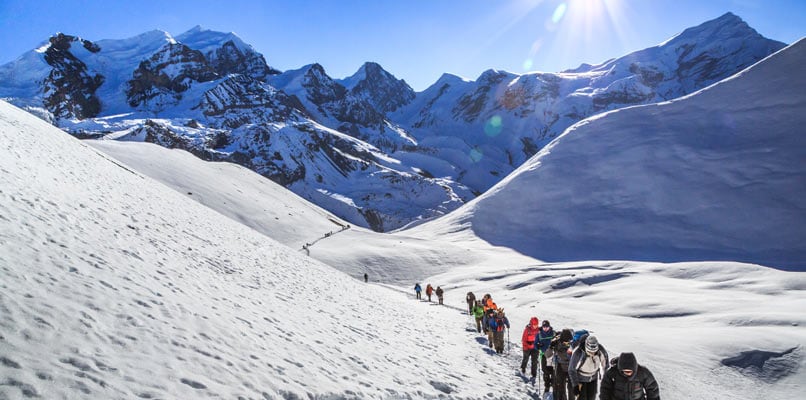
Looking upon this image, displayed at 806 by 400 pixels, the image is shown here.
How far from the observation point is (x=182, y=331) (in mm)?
6766

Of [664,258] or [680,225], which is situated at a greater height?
[680,225]

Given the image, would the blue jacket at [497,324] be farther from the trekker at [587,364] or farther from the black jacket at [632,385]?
the black jacket at [632,385]

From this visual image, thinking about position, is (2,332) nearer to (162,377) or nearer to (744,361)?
(162,377)

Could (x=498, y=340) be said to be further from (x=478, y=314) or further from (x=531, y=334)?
(x=478, y=314)

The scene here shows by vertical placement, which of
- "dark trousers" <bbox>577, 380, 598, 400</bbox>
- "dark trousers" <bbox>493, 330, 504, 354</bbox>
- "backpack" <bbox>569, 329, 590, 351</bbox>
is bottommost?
"dark trousers" <bbox>493, 330, 504, 354</bbox>

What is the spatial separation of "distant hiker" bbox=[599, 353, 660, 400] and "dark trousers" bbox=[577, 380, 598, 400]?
1283 millimetres

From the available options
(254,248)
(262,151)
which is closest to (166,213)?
(254,248)

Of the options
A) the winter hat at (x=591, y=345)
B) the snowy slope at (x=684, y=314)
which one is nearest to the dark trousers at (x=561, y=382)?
the winter hat at (x=591, y=345)

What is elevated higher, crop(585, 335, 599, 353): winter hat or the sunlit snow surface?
crop(585, 335, 599, 353): winter hat

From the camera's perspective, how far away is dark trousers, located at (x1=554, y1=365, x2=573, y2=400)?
9313 mm

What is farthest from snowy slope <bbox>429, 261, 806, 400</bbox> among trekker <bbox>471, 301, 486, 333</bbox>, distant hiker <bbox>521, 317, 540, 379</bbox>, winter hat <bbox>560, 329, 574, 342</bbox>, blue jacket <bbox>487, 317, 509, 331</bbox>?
winter hat <bbox>560, 329, 574, 342</bbox>

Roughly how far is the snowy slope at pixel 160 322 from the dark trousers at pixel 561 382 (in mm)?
1190

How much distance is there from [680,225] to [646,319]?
35698 mm

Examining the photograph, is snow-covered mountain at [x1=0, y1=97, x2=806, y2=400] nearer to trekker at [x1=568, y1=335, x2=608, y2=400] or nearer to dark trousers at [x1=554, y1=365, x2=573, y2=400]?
dark trousers at [x1=554, y1=365, x2=573, y2=400]
